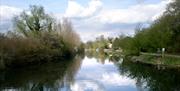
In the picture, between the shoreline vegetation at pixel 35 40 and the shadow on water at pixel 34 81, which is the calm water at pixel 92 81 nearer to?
the shadow on water at pixel 34 81

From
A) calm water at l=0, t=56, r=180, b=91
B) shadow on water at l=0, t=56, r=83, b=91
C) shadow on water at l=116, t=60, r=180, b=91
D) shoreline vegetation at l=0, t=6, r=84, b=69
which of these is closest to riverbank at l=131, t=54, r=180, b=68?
calm water at l=0, t=56, r=180, b=91

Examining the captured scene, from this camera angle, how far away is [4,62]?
49344 mm

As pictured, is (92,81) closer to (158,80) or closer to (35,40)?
(158,80)

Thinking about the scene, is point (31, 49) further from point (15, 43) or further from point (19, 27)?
point (19, 27)

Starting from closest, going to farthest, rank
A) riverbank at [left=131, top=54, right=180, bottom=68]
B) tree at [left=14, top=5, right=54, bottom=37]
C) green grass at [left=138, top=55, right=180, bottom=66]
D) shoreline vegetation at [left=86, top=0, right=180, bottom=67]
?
riverbank at [left=131, top=54, right=180, bottom=68], green grass at [left=138, top=55, right=180, bottom=66], shoreline vegetation at [left=86, top=0, right=180, bottom=67], tree at [left=14, top=5, right=54, bottom=37]

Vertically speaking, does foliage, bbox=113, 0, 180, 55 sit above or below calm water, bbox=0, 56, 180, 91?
above

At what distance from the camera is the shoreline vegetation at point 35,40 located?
5484 centimetres

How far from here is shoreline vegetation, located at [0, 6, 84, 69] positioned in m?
54.8

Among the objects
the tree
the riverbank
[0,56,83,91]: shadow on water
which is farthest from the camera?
the tree

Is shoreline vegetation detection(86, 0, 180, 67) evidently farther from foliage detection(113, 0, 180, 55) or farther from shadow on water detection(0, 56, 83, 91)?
shadow on water detection(0, 56, 83, 91)

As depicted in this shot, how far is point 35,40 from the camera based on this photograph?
227 feet

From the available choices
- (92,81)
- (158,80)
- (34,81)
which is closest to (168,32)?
(158,80)

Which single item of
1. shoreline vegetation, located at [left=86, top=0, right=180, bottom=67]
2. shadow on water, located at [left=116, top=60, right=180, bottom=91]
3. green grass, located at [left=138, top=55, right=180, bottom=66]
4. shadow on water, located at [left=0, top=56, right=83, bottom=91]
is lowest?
shadow on water, located at [left=116, top=60, right=180, bottom=91]

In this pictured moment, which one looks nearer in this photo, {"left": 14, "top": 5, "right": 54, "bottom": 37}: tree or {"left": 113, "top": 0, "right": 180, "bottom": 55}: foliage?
{"left": 113, "top": 0, "right": 180, "bottom": 55}: foliage
